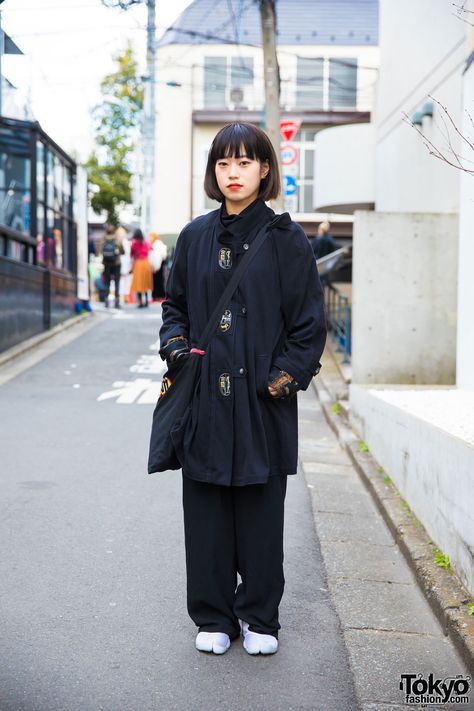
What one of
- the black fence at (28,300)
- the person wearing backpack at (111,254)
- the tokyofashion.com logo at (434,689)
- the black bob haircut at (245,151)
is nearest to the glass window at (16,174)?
the black fence at (28,300)

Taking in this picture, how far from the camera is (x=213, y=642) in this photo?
3.60m

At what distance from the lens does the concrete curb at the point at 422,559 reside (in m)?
3.79

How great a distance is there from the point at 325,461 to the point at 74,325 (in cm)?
1146

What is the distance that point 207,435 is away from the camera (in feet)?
11.4

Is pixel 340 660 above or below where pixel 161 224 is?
below

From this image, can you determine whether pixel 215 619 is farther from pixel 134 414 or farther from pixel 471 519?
pixel 134 414

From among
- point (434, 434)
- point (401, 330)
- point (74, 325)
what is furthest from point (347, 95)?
point (434, 434)

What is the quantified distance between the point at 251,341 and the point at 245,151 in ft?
2.38

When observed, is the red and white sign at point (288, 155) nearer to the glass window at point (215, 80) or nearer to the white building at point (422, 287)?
the white building at point (422, 287)

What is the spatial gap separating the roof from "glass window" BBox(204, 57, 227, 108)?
2.42 feet

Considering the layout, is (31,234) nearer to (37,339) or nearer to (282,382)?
(37,339)

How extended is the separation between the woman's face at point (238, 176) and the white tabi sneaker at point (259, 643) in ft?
5.57

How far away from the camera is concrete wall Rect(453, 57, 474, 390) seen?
7.62 metres

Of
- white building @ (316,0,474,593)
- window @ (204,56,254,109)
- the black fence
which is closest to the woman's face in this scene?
white building @ (316,0,474,593)
